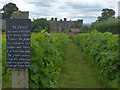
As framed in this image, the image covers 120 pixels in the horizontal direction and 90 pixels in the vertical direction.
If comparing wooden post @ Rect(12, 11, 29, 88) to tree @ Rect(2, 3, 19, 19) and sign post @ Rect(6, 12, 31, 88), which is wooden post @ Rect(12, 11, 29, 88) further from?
tree @ Rect(2, 3, 19, 19)

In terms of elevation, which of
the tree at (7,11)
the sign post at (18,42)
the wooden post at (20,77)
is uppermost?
the tree at (7,11)

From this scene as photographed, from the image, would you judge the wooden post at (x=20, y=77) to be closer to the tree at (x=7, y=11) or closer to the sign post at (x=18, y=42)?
the sign post at (x=18, y=42)

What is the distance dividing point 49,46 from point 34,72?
0.86m

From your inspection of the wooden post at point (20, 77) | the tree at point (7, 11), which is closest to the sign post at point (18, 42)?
the wooden post at point (20, 77)

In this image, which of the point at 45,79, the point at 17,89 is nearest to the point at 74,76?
the point at 45,79

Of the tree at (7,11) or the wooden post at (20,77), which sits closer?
the wooden post at (20,77)

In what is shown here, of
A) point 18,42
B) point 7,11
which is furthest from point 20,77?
point 7,11

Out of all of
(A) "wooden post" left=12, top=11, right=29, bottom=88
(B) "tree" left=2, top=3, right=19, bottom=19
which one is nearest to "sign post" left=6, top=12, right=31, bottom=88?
(A) "wooden post" left=12, top=11, right=29, bottom=88

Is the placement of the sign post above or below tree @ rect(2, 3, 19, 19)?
below

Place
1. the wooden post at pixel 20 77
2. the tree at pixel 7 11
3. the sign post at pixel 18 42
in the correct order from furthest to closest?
1. the tree at pixel 7 11
2. the wooden post at pixel 20 77
3. the sign post at pixel 18 42

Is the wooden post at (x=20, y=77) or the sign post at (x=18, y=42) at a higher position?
the sign post at (x=18, y=42)

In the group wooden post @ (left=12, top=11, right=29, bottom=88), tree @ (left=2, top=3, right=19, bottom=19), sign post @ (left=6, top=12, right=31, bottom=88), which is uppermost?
tree @ (left=2, top=3, right=19, bottom=19)

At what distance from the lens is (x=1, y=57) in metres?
3.44

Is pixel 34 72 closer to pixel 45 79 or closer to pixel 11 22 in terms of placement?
pixel 45 79
